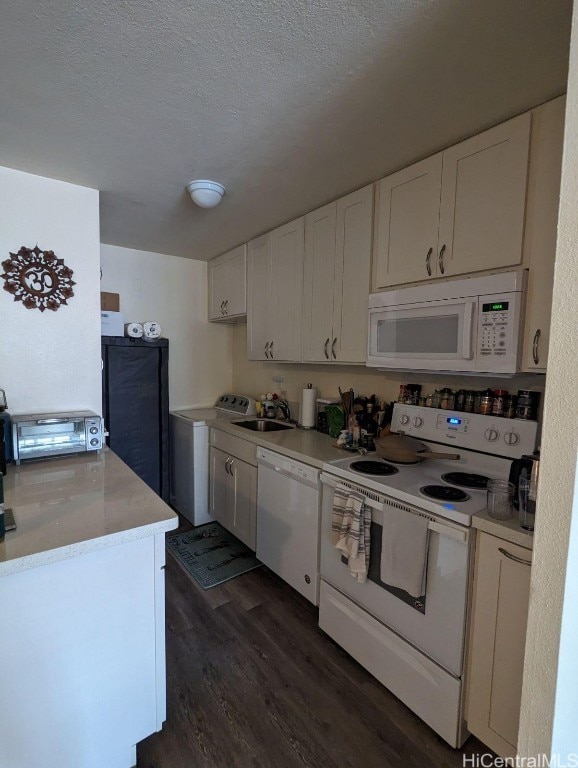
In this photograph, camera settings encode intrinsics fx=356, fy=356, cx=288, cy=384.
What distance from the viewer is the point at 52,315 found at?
196cm

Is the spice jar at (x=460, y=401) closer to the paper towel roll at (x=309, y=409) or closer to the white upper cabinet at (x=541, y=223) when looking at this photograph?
the white upper cabinet at (x=541, y=223)

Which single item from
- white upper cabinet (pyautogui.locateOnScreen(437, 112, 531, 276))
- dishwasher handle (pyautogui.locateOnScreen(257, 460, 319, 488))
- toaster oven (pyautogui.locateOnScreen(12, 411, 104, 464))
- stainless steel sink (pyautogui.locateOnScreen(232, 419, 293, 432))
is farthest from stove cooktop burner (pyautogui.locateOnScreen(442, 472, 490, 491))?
toaster oven (pyautogui.locateOnScreen(12, 411, 104, 464))

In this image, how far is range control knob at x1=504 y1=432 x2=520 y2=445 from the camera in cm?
151

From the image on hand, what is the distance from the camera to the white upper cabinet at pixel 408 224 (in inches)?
63.8

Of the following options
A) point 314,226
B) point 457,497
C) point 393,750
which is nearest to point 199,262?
point 314,226

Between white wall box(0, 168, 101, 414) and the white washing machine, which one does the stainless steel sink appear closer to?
the white washing machine

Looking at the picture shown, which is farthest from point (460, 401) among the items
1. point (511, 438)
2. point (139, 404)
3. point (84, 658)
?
point (139, 404)

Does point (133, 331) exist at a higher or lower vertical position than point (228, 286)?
lower

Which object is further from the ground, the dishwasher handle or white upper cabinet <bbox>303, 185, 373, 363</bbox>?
white upper cabinet <bbox>303, 185, 373, 363</bbox>

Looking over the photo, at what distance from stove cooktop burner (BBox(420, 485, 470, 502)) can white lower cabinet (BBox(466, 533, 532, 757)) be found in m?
0.17

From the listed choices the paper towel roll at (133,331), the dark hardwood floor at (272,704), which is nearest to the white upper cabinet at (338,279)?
the paper towel roll at (133,331)

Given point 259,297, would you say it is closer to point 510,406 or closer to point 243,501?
point 243,501

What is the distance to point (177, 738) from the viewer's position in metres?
1.34

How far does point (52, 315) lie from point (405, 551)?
6.93 feet
